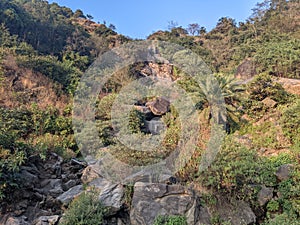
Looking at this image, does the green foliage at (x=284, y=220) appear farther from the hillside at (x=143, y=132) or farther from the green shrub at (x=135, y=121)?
the green shrub at (x=135, y=121)

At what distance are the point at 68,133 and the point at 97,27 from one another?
16.4 meters

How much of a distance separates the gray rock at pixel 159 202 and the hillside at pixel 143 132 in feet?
0.06

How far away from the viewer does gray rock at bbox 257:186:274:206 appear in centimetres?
500

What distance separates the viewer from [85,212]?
4348 millimetres

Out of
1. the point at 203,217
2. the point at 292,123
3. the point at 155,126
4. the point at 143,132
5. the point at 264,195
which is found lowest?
the point at 203,217

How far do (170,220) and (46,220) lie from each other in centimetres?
211

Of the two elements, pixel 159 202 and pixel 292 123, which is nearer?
pixel 159 202

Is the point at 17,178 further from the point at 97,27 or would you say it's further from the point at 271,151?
the point at 97,27

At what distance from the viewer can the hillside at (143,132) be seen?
4.76 m

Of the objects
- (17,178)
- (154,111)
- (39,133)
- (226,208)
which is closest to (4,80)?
(39,133)

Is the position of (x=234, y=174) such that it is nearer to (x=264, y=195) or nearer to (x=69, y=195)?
(x=264, y=195)

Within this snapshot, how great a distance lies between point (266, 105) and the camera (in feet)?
33.9

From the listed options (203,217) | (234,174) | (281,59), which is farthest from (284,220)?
Answer: (281,59)

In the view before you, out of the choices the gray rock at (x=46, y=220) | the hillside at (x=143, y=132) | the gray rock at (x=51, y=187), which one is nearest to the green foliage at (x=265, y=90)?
the hillside at (x=143, y=132)
